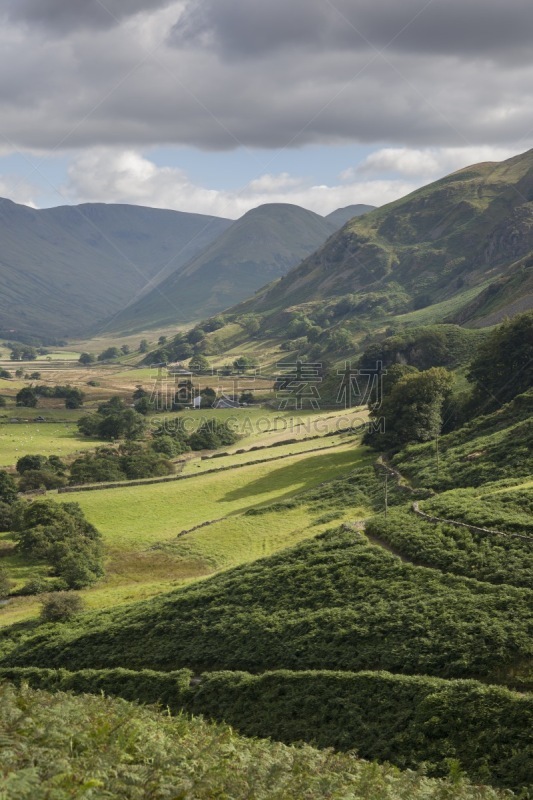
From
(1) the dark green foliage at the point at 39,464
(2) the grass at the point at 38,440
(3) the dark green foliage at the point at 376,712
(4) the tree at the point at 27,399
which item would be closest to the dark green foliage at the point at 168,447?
(1) the dark green foliage at the point at 39,464

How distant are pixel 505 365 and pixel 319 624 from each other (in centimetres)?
6122

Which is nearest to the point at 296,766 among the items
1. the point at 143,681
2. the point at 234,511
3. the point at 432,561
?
the point at 143,681

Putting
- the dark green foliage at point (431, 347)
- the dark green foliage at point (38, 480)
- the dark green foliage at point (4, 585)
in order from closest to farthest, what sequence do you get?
the dark green foliage at point (4, 585) → the dark green foliage at point (38, 480) → the dark green foliage at point (431, 347)

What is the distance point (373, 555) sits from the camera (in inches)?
1647

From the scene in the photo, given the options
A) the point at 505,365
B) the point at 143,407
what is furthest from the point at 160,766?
the point at 143,407

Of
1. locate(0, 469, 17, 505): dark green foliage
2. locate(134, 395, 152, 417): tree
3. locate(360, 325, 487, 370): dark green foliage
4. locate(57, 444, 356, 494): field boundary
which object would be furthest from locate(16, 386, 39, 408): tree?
locate(0, 469, 17, 505): dark green foliage

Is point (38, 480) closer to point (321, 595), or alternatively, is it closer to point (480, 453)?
point (480, 453)

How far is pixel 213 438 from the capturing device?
118 meters

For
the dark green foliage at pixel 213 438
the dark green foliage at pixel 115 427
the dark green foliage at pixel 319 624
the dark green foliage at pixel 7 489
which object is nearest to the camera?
the dark green foliage at pixel 319 624

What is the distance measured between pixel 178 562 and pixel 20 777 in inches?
1647

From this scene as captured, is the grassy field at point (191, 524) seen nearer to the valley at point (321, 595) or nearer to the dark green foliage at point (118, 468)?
the valley at point (321, 595)

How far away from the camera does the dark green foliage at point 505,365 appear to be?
87062mm

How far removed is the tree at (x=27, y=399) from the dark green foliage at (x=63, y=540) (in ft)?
336

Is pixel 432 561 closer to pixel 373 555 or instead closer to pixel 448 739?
pixel 373 555
